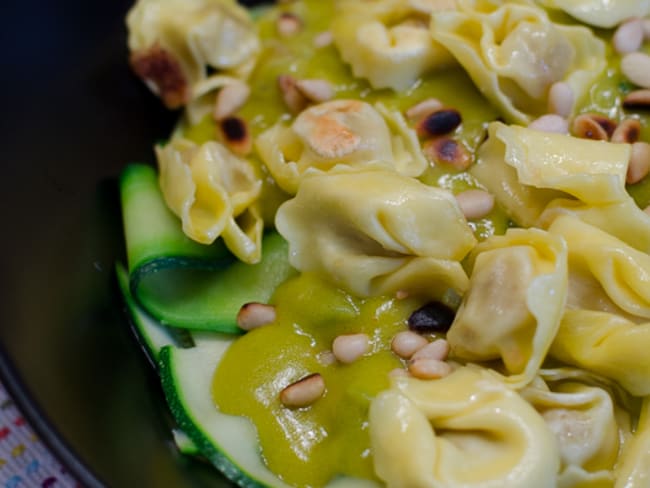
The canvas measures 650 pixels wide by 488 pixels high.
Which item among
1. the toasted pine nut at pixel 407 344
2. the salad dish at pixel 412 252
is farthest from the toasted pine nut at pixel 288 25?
the toasted pine nut at pixel 407 344

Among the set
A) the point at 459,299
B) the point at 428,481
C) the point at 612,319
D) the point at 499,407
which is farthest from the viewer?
the point at 459,299

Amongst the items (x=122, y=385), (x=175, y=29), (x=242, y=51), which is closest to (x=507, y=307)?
(x=122, y=385)

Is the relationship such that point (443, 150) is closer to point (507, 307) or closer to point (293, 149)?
point (293, 149)

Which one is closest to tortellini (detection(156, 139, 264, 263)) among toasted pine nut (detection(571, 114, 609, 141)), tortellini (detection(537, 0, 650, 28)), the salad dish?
the salad dish

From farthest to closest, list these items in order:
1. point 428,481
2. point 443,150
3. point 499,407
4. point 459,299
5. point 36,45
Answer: point 36,45 < point 443,150 < point 459,299 < point 499,407 < point 428,481

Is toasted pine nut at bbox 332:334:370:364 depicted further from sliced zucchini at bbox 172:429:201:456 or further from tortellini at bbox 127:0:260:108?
tortellini at bbox 127:0:260:108

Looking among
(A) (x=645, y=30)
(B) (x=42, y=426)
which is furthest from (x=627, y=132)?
(B) (x=42, y=426)
